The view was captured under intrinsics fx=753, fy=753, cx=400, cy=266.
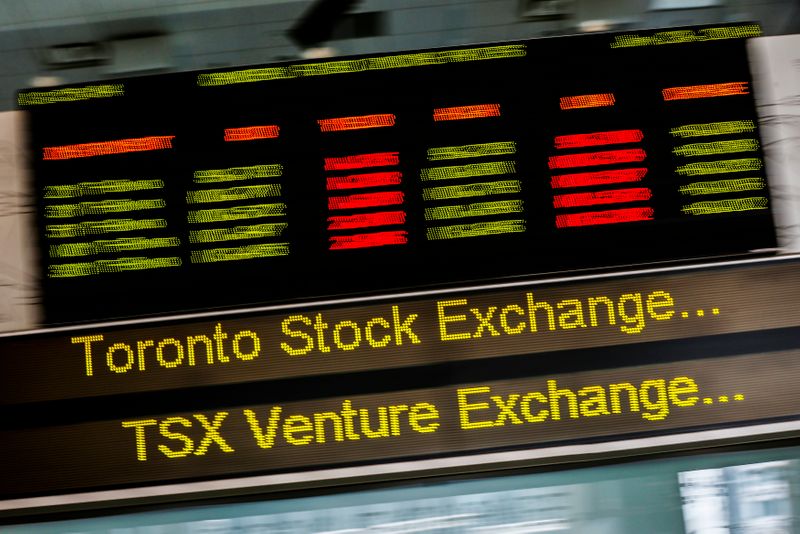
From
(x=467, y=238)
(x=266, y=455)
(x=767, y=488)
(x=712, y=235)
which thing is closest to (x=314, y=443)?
Answer: (x=266, y=455)

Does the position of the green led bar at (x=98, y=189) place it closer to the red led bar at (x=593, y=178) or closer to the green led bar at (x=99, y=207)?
the green led bar at (x=99, y=207)

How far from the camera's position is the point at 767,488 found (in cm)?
337

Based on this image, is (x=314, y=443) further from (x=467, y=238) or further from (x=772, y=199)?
(x=772, y=199)

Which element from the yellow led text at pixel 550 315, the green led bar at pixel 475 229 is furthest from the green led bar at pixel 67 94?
the yellow led text at pixel 550 315

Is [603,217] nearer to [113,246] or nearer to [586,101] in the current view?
[586,101]

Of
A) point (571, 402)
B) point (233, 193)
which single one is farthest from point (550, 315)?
point (233, 193)

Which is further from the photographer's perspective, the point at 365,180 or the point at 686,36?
the point at 686,36

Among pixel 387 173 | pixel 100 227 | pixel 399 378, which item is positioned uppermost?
pixel 387 173

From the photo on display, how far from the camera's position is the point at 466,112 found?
3.04m

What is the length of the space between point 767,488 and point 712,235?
124 cm

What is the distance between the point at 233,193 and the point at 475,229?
962 millimetres

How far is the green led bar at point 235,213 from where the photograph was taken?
2.94 metres

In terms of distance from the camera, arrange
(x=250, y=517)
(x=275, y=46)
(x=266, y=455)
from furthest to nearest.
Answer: (x=275, y=46) < (x=250, y=517) < (x=266, y=455)

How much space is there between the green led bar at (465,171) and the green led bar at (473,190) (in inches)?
1.6
